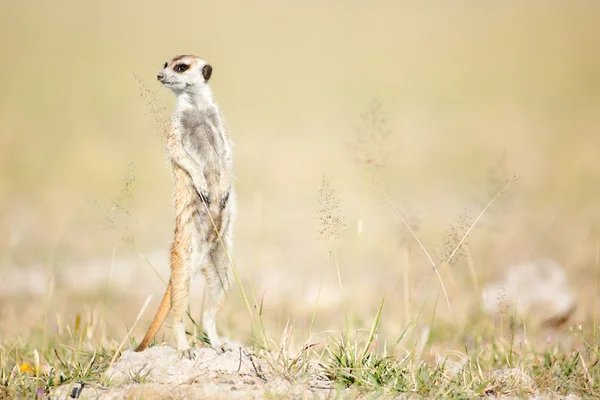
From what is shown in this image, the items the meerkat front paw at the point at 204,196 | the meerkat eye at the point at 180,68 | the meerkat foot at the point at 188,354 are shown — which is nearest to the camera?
the meerkat foot at the point at 188,354

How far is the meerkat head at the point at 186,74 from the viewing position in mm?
4113

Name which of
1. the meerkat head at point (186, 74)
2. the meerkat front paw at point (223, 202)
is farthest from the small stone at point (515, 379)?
the meerkat head at point (186, 74)

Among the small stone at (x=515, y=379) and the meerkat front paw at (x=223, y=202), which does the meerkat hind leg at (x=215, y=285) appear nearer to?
the meerkat front paw at (x=223, y=202)

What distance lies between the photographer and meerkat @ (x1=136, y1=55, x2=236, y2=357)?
12.5 feet

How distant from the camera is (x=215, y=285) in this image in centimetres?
397

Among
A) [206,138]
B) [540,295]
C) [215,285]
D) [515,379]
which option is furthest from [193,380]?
[540,295]

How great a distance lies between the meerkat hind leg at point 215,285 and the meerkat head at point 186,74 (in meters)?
0.95

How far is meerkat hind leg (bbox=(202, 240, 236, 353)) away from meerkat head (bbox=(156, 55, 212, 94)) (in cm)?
95

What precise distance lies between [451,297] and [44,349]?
4.12 metres

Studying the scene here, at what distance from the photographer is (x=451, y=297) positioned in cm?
688

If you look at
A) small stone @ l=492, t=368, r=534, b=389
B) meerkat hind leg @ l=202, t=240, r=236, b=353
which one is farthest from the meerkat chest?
small stone @ l=492, t=368, r=534, b=389

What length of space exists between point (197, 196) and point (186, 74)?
753 mm

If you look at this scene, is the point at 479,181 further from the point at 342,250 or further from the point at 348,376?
the point at 348,376

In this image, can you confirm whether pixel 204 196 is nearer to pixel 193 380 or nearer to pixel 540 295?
pixel 193 380
